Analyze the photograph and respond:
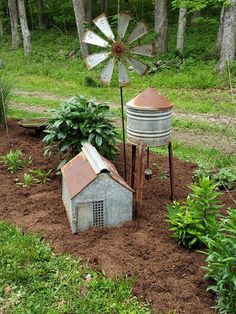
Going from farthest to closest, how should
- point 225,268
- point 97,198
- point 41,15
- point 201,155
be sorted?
point 41,15 < point 201,155 < point 97,198 < point 225,268

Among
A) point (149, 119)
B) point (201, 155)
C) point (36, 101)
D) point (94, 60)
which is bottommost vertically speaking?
point (36, 101)

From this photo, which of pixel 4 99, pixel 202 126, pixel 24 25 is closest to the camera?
pixel 4 99

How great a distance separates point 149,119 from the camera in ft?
14.1

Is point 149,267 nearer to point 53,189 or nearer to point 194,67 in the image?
point 53,189

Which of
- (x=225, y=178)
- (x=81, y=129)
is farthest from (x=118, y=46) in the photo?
(x=225, y=178)

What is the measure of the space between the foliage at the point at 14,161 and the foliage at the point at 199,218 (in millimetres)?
2698

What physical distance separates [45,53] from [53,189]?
47.4ft

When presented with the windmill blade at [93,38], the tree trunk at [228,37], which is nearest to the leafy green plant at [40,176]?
the windmill blade at [93,38]

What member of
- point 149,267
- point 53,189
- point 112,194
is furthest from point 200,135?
point 149,267

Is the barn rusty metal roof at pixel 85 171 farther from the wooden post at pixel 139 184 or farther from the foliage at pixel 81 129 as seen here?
the foliage at pixel 81 129

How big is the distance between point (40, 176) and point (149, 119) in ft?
6.03

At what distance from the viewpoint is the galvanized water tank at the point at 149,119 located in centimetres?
430

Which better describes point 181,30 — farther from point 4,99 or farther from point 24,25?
point 4,99

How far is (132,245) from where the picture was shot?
395 centimetres
